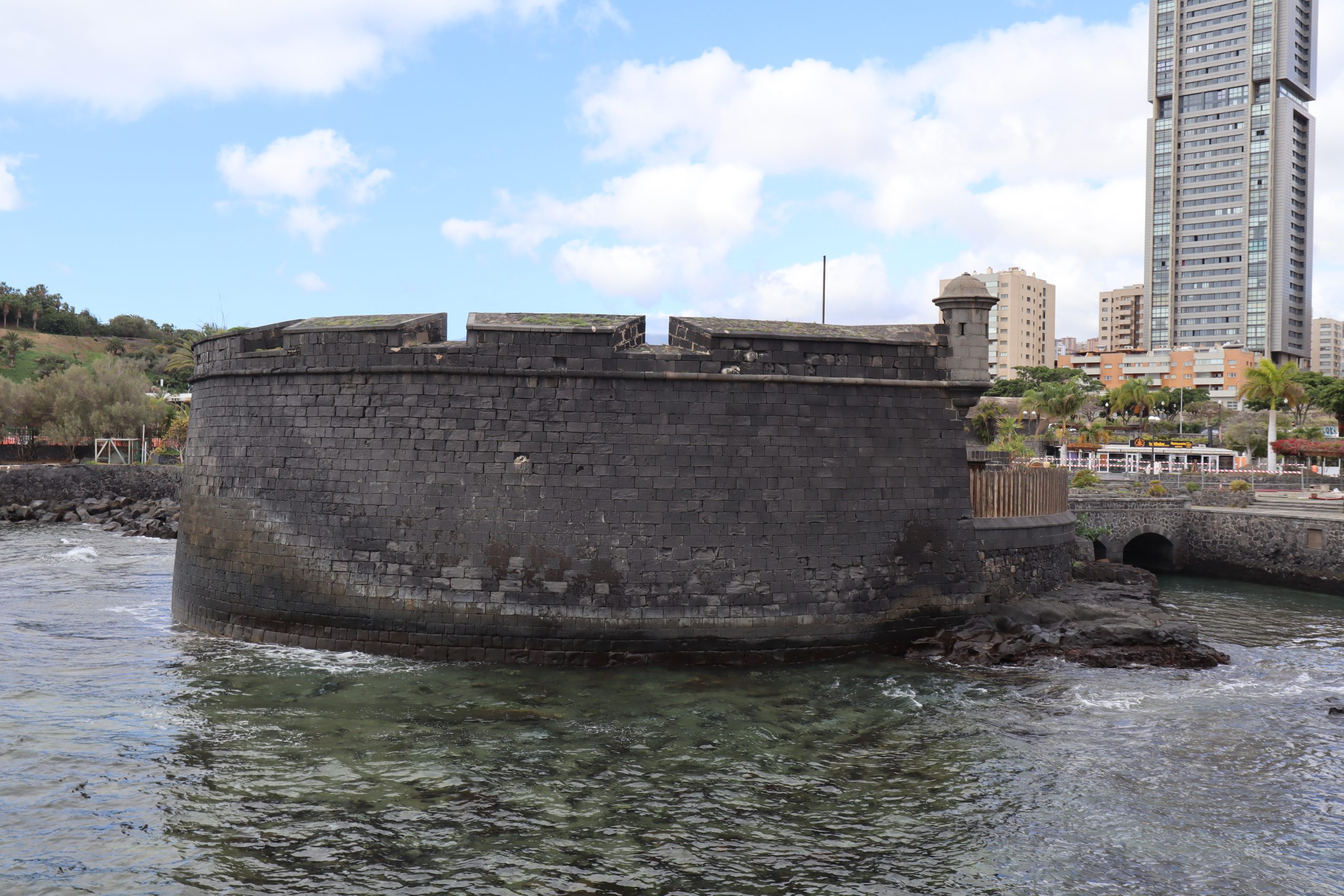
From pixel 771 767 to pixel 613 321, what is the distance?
6.52 meters

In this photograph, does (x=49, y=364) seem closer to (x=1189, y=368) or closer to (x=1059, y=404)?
(x=1059, y=404)

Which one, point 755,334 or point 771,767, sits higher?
point 755,334

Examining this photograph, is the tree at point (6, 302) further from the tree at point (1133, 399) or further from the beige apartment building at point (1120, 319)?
the beige apartment building at point (1120, 319)

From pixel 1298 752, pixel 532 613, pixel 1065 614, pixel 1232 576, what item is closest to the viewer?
pixel 1298 752

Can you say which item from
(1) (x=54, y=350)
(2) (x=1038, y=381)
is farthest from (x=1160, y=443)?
(1) (x=54, y=350)

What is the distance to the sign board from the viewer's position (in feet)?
169

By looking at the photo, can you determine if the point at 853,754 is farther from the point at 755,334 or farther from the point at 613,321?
the point at 613,321

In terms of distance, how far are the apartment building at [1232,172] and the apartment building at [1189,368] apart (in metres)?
6.06

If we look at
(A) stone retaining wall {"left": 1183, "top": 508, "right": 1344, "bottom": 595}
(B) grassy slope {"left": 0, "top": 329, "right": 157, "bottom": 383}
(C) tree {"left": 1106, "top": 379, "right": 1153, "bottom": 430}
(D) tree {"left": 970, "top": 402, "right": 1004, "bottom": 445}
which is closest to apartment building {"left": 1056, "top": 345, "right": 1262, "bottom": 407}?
(C) tree {"left": 1106, "top": 379, "right": 1153, "bottom": 430}

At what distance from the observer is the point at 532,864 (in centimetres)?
708

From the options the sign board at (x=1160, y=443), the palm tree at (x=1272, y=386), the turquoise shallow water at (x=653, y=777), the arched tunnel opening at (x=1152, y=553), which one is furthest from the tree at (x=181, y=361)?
the sign board at (x=1160, y=443)

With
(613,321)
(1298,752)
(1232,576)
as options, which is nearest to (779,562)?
(613,321)

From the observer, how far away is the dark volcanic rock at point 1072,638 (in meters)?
12.9

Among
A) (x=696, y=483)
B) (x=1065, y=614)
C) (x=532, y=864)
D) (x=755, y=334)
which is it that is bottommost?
(x=532, y=864)
